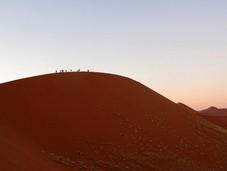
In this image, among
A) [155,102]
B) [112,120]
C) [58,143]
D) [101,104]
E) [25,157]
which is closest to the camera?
[25,157]

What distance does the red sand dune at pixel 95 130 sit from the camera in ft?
66.6

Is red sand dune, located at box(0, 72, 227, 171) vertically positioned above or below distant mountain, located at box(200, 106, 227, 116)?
below

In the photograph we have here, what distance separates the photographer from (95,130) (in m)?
24.9

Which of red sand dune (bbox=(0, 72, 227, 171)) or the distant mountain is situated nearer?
red sand dune (bbox=(0, 72, 227, 171))

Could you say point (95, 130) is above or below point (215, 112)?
below

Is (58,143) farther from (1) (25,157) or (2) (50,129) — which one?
(1) (25,157)

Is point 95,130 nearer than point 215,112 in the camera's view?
Yes

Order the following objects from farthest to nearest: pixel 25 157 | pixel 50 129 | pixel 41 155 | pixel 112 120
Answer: pixel 112 120 < pixel 50 129 < pixel 41 155 < pixel 25 157

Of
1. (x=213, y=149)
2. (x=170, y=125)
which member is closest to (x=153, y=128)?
(x=170, y=125)

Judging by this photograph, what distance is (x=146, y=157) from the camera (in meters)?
22.9

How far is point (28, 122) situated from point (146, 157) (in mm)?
7158

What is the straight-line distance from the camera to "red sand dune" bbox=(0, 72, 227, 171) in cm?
2031

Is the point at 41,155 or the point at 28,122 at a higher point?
the point at 28,122

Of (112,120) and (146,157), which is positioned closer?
(146,157)
